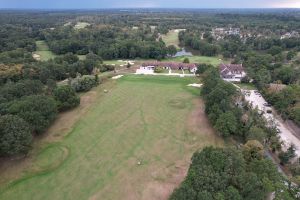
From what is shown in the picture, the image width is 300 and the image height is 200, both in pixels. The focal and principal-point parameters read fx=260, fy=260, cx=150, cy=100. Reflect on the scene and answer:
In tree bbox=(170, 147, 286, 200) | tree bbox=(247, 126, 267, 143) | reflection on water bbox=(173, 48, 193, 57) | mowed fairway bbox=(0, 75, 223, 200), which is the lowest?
mowed fairway bbox=(0, 75, 223, 200)

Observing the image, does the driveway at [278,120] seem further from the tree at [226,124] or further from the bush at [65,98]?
the bush at [65,98]

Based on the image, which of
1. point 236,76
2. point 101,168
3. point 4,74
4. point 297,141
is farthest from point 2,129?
point 236,76

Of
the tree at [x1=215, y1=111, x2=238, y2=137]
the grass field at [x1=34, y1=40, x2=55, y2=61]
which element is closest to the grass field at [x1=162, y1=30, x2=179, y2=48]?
the grass field at [x1=34, y1=40, x2=55, y2=61]

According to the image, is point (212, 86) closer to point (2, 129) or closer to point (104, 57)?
point (2, 129)

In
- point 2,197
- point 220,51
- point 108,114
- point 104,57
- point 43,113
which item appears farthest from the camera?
point 220,51

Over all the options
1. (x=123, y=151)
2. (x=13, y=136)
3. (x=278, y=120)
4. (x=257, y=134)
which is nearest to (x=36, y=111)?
(x=13, y=136)

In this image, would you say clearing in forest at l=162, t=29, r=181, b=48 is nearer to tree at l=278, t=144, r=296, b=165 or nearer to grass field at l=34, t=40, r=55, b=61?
grass field at l=34, t=40, r=55, b=61
